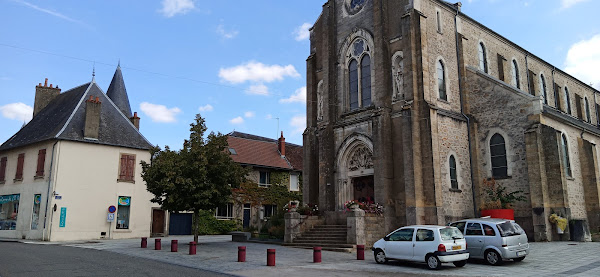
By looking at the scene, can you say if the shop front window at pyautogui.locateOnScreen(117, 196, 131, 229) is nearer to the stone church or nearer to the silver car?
the stone church

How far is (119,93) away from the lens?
37250 mm

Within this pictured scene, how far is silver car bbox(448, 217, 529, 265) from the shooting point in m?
13.0

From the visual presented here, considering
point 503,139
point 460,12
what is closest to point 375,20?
point 460,12

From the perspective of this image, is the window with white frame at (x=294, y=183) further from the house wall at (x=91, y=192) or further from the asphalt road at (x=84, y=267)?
the asphalt road at (x=84, y=267)

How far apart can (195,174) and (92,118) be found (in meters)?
12.4

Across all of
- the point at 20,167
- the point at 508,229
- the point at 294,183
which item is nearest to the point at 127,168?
the point at 20,167

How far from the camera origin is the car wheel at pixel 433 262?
12380 millimetres

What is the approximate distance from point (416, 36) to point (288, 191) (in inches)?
781

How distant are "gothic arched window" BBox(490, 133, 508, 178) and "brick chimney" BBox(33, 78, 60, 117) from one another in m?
30.3

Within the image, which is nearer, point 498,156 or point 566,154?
point 498,156

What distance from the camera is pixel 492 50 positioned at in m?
26.6

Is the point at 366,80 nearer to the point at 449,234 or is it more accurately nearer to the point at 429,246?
the point at 449,234

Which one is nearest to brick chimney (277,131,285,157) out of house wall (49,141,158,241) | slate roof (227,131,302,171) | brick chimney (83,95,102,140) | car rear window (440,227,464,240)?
slate roof (227,131,302,171)

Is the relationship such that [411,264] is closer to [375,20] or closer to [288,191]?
[375,20]
